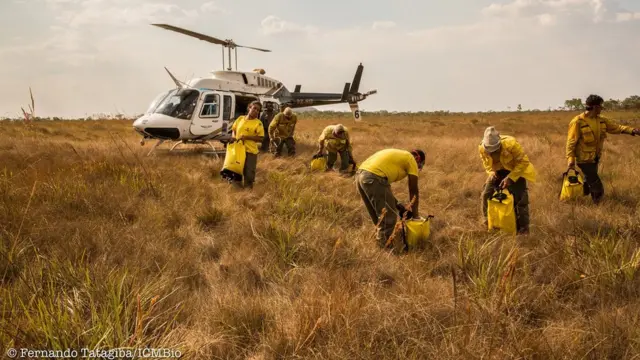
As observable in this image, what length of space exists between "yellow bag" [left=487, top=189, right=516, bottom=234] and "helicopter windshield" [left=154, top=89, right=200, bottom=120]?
Result: 7.46 m

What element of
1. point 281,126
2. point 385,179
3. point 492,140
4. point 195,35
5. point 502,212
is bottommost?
point 502,212

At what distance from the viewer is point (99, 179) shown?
5953 millimetres

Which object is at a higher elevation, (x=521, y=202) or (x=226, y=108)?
(x=226, y=108)

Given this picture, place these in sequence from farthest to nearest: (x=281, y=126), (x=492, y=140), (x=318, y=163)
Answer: (x=281, y=126) → (x=318, y=163) → (x=492, y=140)

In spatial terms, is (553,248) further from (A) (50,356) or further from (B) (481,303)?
(A) (50,356)

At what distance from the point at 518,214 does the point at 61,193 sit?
18.6ft

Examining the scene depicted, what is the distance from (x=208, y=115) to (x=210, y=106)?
0.24 meters

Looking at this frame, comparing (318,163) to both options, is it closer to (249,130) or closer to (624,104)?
(249,130)

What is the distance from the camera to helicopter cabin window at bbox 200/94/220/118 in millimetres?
9688

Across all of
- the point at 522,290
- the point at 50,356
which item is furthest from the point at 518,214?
the point at 50,356

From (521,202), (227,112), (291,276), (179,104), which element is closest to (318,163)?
(227,112)

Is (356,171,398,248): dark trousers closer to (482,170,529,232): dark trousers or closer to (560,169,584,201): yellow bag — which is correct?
(482,170,529,232): dark trousers

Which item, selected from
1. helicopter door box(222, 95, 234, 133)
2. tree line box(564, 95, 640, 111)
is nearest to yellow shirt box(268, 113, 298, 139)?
helicopter door box(222, 95, 234, 133)

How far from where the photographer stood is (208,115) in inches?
386
